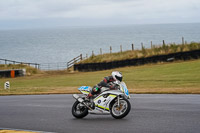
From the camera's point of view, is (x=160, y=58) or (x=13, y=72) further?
(x=13, y=72)

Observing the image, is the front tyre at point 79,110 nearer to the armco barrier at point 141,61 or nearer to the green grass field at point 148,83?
the green grass field at point 148,83

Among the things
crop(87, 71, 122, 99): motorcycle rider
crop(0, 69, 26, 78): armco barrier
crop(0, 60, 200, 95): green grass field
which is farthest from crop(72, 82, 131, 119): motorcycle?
crop(0, 69, 26, 78): armco barrier

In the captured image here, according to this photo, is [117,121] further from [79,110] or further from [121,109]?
[79,110]

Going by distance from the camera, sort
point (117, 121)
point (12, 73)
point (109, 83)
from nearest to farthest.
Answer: point (117, 121) → point (109, 83) → point (12, 73)

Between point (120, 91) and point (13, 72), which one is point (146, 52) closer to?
point (13, 72)

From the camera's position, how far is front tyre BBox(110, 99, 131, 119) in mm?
9414

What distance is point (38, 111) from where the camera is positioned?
12.2m

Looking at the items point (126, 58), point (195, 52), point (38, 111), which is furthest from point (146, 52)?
point (38, 111)

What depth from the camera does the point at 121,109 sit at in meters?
9.61

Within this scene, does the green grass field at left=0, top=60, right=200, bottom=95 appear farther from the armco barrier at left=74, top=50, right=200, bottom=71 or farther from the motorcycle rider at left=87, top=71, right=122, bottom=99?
the motorcycle rider at left=87, top=71, right=122, bottom=99

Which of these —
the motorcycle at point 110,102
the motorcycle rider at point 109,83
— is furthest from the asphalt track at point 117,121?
the motorcycle rider at point 109,83

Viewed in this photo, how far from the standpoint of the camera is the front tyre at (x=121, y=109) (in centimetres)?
941

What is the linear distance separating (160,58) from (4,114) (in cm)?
2842

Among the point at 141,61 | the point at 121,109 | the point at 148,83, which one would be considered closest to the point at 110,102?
the point at 121,109
